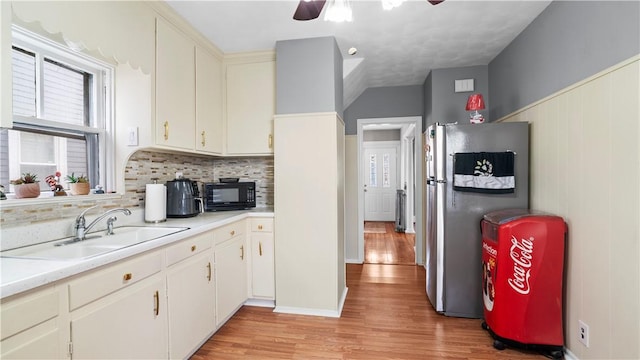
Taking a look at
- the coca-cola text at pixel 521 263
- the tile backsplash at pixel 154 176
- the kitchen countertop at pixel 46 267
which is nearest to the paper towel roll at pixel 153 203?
the tile backsplash at pixel 154 176

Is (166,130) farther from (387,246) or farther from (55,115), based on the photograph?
(387,246)

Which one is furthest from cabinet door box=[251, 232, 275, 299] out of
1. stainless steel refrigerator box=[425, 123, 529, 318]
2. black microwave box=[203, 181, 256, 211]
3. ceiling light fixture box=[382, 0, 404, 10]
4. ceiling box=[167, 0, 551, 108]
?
ceiling light fixture box=[382, 0, 404, 10]

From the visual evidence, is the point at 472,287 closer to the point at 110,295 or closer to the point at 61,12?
the point at 110,295

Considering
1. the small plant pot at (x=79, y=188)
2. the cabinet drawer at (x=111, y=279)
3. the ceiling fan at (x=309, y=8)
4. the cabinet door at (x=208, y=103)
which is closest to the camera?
the cabinet drawer at (x=111, y=279)

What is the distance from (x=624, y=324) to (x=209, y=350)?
100 inches

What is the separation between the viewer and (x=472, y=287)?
8.25 ft

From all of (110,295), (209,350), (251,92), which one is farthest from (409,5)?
(209,350)

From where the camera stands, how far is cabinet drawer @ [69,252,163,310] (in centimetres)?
118

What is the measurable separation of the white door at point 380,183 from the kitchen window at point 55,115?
619 cm

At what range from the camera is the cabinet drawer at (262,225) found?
106 inches

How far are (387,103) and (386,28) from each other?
1.71m

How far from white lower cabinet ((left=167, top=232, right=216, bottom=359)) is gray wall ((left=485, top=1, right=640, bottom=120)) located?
109 inches

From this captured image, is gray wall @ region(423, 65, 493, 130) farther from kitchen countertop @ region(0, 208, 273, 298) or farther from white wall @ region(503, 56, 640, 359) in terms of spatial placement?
kitchen countertop @ region(0, 208, 273, 298)

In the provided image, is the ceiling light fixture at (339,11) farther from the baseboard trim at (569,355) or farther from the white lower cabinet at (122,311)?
the baseboard trim at (569,355)
